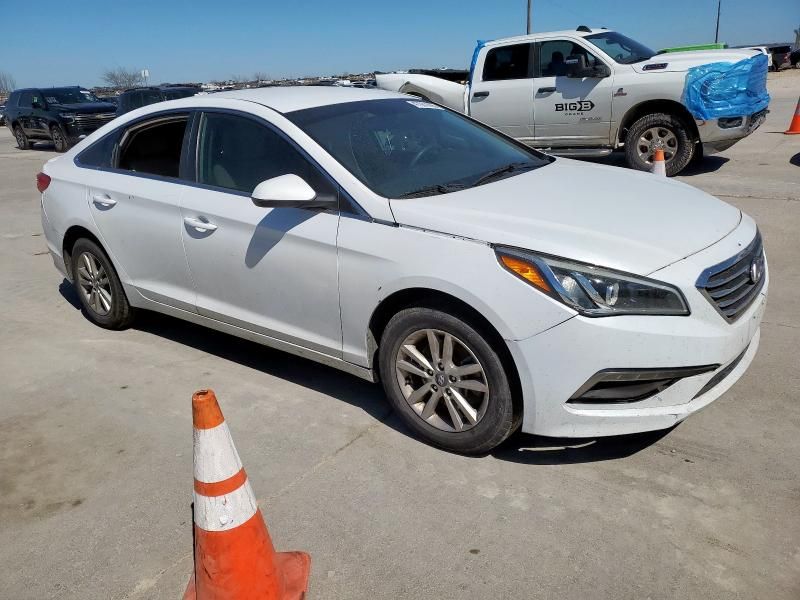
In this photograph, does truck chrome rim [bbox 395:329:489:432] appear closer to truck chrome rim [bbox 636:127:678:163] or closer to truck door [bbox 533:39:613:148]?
truck chrome rim [bbox 636:127:678:163]

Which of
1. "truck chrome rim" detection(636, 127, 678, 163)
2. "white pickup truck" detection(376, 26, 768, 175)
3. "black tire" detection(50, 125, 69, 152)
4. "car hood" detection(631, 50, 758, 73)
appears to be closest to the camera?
"car hood" detection(631, 50, 758, 73)

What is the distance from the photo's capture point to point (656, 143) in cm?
942

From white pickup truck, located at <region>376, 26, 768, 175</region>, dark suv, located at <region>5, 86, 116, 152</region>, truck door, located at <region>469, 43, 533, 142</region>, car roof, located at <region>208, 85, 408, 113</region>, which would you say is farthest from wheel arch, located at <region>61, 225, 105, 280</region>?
dark suv, located at <region>5, 86, 116, 152</region>

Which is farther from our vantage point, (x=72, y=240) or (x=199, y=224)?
(x=72, y=240)

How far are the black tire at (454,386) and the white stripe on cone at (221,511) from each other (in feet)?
3.78

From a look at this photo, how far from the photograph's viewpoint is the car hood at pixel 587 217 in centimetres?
294

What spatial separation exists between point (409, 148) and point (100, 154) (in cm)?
232

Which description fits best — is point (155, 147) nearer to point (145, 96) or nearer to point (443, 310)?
point (443, 310)

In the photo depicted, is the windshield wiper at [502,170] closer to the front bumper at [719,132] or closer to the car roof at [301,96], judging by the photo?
the car roof at [301,96]

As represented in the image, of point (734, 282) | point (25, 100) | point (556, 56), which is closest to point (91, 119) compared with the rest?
point (25, 100)

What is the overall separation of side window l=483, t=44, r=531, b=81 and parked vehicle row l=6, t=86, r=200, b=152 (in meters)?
9.72

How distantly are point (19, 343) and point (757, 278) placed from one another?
4750 mm

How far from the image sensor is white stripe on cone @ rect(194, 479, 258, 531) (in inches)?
93.2

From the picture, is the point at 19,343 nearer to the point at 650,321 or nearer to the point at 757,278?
the point at 650,321
